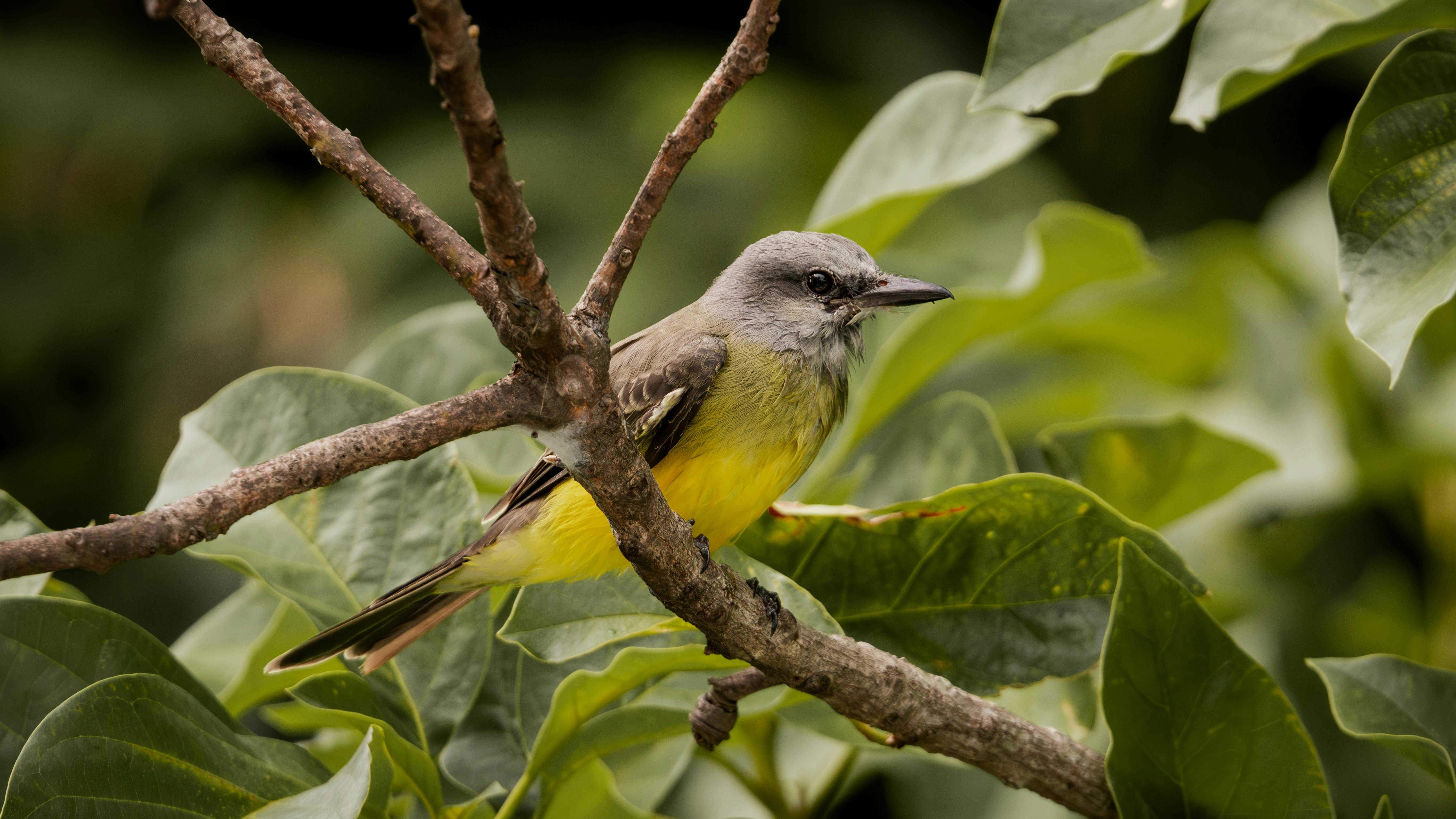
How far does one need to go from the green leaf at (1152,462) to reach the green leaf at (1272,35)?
61 cm

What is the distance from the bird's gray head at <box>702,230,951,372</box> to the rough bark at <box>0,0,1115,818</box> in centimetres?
89

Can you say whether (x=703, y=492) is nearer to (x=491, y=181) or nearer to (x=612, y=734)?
(x=612, y=734)

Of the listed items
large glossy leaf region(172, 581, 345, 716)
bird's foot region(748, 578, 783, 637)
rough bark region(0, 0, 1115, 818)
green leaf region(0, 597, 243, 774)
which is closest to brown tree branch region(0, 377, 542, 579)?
rough bark region(0, 0, 1115, 818)

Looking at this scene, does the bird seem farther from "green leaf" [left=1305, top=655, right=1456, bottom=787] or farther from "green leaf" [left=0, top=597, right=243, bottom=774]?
"green leaf" [left=1305, top=655, right=1456, bottom=787]

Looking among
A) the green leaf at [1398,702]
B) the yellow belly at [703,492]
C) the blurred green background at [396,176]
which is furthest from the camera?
the blurred green background at [396,176]

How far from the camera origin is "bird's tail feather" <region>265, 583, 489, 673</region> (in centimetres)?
189

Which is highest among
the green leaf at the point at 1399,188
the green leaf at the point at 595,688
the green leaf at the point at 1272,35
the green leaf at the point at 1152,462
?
the green leaf at the point at 1272,35

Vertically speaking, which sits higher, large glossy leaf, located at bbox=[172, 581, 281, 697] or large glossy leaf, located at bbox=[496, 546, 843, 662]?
large glossy leaf, located at bbox=[496, 546, 843, 662]

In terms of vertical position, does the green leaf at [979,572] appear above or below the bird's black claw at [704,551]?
below

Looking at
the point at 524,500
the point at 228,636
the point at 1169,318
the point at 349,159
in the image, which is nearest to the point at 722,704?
the point at 524,500

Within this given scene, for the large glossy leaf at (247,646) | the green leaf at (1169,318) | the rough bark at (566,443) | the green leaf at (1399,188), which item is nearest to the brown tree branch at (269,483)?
the rough bark at (566,443)

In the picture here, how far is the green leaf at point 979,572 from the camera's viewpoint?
1730 millimetres

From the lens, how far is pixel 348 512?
1988 millimetres

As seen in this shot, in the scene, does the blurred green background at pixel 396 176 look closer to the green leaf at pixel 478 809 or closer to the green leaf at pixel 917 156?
the green leaf at pixel 917 156
